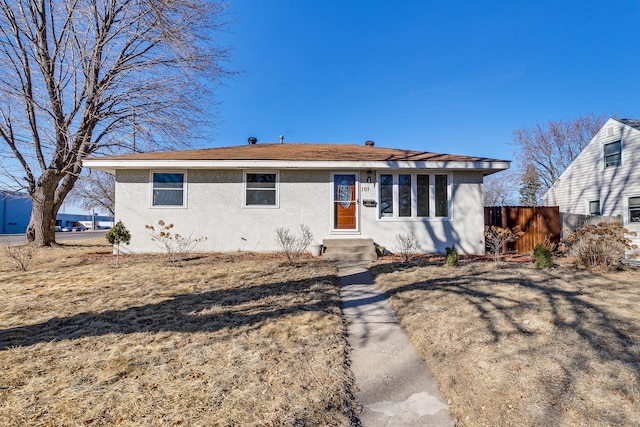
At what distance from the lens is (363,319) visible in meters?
3.89

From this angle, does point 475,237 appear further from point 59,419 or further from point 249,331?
point 59,419

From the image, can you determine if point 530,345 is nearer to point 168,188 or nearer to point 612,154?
point 168,188

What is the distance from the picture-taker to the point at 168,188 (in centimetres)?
Answer: 939

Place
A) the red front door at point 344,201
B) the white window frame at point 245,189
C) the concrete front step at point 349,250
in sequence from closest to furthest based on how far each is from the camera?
the concrete front step at point 349,250, the white window frame at point 245,189, the red front door at point 344,201

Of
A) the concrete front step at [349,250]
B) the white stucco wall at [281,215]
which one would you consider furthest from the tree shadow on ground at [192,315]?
the white stucco wall at [281,215]

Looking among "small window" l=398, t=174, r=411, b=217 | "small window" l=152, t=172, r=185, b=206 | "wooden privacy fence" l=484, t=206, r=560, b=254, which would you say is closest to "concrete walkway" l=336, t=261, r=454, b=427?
"small window" l=398, t=174, r=411, b=217

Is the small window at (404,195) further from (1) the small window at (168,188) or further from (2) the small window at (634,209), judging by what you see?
(2) the small window at (634,209)

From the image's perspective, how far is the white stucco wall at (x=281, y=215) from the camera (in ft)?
30.6

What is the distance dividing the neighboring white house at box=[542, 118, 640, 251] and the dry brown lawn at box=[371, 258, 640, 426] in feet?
39.7

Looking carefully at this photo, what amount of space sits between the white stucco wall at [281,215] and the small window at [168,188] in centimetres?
21

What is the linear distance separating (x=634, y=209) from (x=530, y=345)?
16.6 metres

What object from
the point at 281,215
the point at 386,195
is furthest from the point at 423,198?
the point at 281,215

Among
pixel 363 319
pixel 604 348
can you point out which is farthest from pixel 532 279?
pixel 363 319

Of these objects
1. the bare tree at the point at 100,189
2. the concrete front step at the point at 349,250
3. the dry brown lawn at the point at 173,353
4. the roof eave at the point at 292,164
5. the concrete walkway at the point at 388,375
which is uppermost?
the bare tree at the point at 100,189
